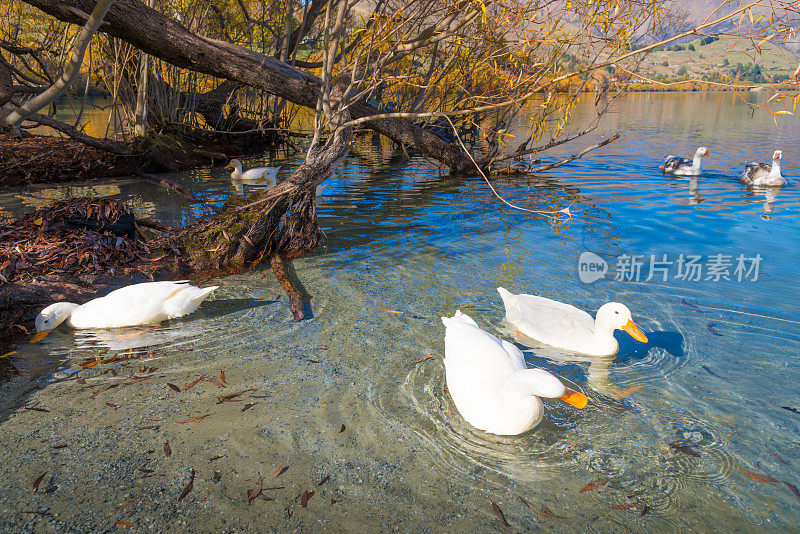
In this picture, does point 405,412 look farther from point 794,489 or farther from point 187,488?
point 794,489

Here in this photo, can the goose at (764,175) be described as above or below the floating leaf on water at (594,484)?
above

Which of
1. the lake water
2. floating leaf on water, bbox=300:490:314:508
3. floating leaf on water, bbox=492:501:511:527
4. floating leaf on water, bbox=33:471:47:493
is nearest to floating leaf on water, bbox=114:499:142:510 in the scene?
the lake water

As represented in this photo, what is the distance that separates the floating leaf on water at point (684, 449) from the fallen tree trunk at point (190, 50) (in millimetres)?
7304

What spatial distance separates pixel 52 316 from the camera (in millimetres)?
4637

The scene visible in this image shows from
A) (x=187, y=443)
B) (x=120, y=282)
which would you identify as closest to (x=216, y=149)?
(x=120, y=282)

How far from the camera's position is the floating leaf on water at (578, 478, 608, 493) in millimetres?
2984

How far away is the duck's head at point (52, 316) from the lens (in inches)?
181

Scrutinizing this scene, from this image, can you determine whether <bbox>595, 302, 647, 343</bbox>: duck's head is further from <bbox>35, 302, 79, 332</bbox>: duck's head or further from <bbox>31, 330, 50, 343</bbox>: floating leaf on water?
<bbox>31, 330, 50, 343</bbox>: floating leaf on water

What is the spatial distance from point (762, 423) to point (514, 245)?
439 centimetres

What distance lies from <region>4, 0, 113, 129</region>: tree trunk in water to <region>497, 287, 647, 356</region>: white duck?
170 inches

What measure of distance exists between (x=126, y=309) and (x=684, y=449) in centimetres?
480

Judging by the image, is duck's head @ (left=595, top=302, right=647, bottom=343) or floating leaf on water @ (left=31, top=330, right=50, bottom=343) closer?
duck's head @ (left=595, top=302, right=647, bottom=343)

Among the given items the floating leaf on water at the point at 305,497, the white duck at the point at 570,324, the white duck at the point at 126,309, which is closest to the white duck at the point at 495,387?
the white duck at the point at 570,324

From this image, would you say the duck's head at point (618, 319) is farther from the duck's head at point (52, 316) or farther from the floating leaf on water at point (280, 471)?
the duck's head at point (52, 316)
